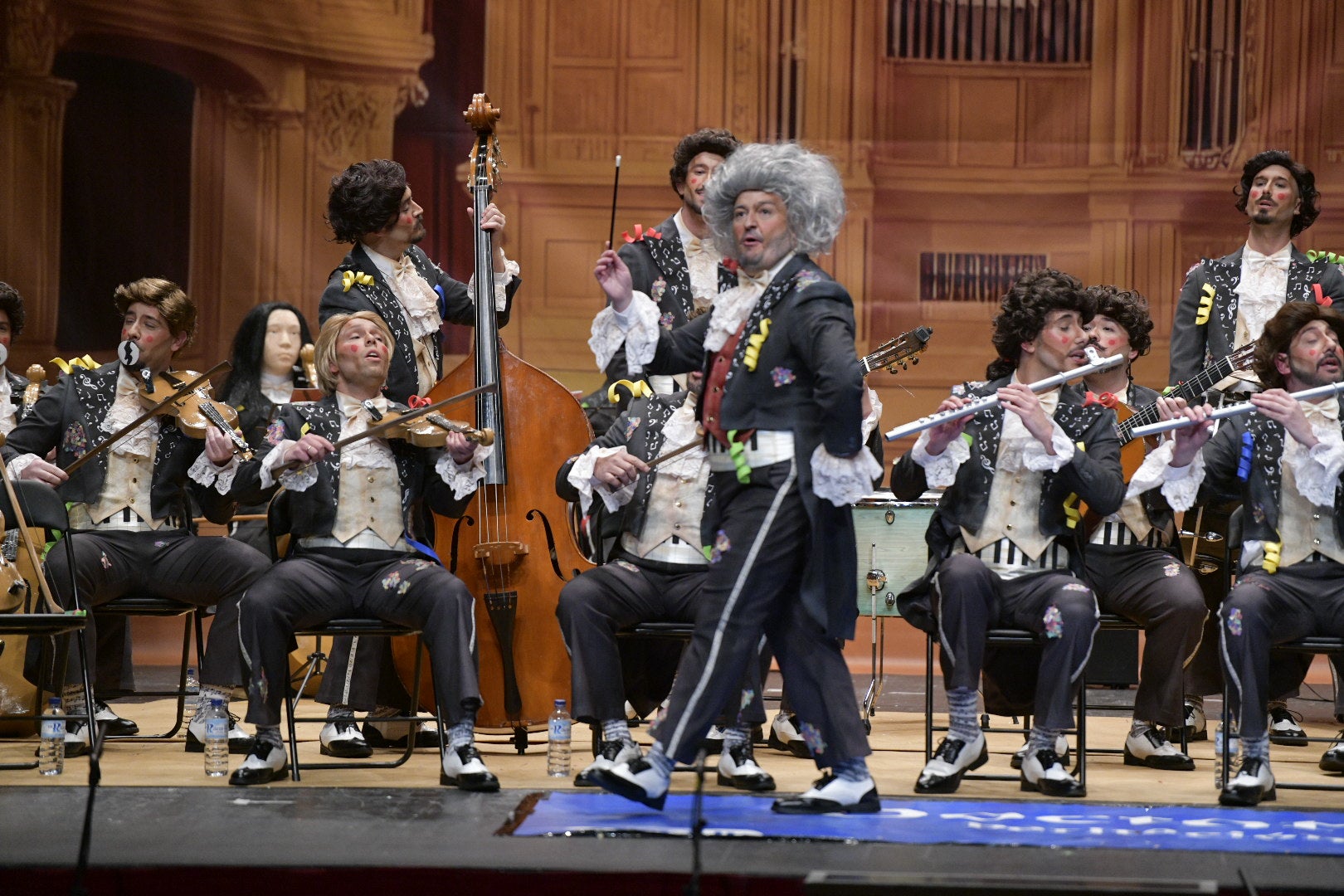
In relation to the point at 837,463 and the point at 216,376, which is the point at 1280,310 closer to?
the point at 837,463

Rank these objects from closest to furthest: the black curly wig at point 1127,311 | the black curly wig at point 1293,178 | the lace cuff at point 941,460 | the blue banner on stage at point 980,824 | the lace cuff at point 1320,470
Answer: the blue banner on stage at point 980,824 < the lace cuff at point 1320,470 < the lace cuff at point 941,460 < the black curly wig at point 1127,311 < the black curly wig at point 1293,178

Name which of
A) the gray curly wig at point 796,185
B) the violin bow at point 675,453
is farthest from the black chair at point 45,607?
the gray curly wig at point 796,185

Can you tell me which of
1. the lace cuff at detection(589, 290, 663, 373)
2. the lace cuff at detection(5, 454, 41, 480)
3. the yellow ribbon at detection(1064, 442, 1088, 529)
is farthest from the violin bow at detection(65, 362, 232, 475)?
the yellow ribbon at detection(1064, 442, 1088, 529)

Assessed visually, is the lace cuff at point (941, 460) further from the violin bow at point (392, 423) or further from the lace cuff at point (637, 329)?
the violin bow at point (392, 423)

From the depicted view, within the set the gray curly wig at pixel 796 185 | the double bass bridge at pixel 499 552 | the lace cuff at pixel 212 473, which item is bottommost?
the double bass bridge at pixel 499 552

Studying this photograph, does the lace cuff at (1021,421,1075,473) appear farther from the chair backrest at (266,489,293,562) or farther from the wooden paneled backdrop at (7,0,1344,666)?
the wooden paneled backdrop at (7,0,1344,666)

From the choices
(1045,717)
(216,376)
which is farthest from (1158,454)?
(216,376)

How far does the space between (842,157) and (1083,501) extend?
3.18 meters

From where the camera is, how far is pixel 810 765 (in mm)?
4598

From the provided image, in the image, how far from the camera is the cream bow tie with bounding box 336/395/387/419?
4.48 m

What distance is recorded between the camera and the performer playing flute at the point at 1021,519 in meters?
4.09

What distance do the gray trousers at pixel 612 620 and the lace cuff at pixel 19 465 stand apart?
1.56 metres

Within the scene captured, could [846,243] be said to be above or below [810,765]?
above

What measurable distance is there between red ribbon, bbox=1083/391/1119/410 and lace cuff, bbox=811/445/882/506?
45.1 inches
